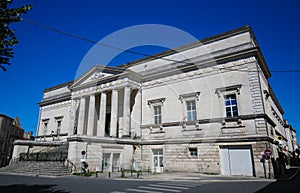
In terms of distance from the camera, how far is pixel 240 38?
19.1m

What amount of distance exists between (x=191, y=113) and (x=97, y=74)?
12980 mm

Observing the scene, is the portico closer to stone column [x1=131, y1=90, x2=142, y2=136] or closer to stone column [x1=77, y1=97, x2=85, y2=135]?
stone column [x1=77, y1=97, x2=85, y2=135]

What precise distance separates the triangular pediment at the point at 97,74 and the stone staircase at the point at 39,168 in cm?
1107

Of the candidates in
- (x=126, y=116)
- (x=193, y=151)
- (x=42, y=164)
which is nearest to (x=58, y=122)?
(x=42, y=164)

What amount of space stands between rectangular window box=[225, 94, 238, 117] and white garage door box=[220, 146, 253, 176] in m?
2.82

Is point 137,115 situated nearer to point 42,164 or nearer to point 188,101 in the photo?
point 188,101

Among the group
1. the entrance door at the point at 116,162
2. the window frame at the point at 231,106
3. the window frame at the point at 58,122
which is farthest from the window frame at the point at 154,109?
the window frame at the point at 58,122

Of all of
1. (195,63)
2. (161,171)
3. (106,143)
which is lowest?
(161,171)

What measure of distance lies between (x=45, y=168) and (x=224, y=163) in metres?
15.0

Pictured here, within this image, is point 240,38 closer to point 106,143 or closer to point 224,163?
point 224,163

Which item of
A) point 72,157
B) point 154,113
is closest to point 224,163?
point 154,113

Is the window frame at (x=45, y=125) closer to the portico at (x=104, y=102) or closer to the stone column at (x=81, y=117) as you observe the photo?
the portico at (x=104, y=102)

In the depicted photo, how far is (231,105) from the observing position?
17969 mm

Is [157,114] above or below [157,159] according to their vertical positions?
above
